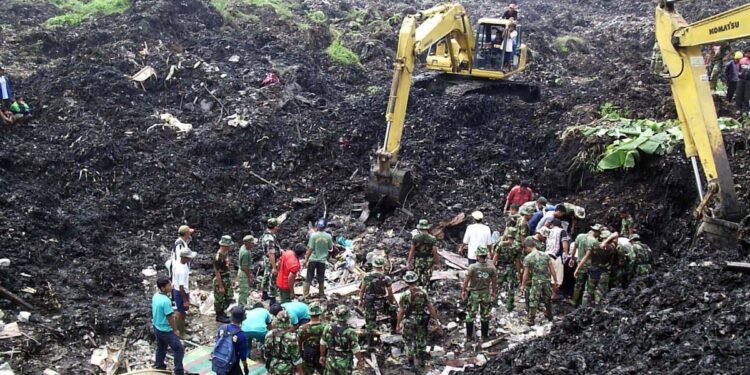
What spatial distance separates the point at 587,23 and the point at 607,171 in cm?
2080

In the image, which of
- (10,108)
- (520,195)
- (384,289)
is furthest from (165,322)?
(10,108)

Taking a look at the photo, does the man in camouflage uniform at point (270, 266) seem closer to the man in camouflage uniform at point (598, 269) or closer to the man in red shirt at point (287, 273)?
the man in red shirt at point (287, 273)

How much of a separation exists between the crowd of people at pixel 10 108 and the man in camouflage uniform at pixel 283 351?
10.6m

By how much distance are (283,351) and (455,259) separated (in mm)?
5153

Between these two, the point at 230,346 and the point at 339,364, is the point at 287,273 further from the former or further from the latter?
the point at 339,364

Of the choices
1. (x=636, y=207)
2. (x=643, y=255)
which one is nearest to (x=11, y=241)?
(x=643, y=255)

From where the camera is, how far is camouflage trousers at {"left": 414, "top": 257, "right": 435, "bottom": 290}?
10.6 m

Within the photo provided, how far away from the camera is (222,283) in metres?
10.1

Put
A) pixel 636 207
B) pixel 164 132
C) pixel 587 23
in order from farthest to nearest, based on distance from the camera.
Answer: pixel 587 23, pixel 164 132, pixel 636 207

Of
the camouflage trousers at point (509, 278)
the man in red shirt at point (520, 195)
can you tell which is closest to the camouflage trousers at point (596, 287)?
the camouflage trousers at point (509, 278)

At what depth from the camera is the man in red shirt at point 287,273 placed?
9945mm

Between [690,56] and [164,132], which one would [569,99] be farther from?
[164,132]

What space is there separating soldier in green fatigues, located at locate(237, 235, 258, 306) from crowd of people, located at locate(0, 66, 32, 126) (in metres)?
8.18

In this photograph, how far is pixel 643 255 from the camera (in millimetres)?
9875
